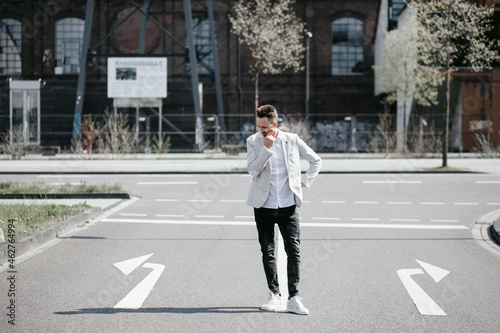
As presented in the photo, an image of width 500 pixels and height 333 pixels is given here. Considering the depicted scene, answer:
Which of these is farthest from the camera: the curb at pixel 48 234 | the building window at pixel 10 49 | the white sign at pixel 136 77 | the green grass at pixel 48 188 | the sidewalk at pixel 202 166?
the building window at pixel 10 49

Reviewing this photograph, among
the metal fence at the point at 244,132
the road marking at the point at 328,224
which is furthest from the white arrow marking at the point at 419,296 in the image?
the metal fence at the point at 244,132

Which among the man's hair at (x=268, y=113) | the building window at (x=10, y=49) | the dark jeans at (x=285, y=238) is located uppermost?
the building window at (x=10, y=49)

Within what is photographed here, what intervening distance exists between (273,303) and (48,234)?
486 centimetres

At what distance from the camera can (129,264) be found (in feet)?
26.2

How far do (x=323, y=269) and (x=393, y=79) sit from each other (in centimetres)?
3067

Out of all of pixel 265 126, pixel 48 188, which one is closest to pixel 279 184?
pixel 265 126

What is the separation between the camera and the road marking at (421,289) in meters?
5.92

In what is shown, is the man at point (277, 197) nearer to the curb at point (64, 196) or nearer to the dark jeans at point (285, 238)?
the dark jeans at point (285, 238)

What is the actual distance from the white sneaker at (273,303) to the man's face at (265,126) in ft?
4.80

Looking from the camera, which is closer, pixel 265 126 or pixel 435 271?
pixel 265 126

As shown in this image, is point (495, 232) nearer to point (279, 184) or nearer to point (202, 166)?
point (279, 184)

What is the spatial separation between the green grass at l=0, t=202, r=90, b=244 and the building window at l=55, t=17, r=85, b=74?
3566 centimetres

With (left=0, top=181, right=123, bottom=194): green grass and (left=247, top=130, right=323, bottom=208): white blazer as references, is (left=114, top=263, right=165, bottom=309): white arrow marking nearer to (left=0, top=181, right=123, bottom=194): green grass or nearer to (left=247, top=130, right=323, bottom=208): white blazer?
(left=247, top=130, right=323, bottom=208): white blazer

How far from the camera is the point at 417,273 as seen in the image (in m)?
7.49
